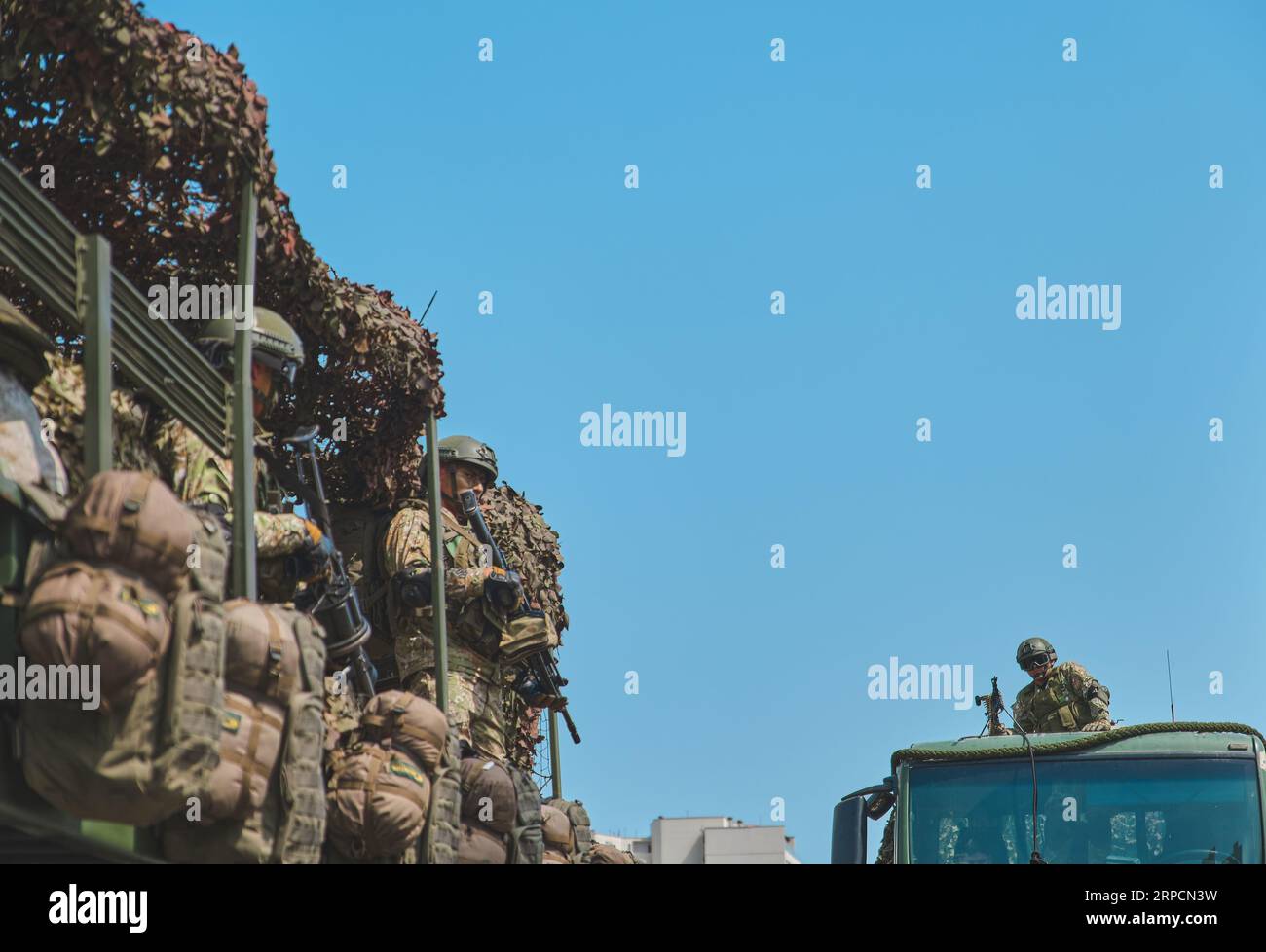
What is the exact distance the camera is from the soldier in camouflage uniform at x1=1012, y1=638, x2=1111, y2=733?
39.7 ft

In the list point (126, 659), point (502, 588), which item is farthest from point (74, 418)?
point (502, 588)

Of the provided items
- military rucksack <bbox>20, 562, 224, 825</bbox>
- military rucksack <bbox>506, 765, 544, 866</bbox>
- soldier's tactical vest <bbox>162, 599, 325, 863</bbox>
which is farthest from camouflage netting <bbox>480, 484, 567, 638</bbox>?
military rucksack <bbox>20, 562, 224, 825</bbox>

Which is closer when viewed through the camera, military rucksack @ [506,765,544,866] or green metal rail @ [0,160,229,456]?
green metal rail @ [0,160,229,456]

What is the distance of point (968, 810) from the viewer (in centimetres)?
976

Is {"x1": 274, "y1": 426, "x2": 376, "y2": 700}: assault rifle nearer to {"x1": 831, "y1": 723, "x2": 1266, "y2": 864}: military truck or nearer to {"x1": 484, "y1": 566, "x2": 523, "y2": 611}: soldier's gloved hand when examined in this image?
{"x1": 484, "y1": 566, "x2": 523, "y2": 611}: soldier's gloved hand

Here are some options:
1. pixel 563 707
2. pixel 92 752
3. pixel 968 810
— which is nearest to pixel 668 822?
pixel 563 707

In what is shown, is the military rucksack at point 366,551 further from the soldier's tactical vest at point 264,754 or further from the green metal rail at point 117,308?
the soldier's tactical vest at point 264,754

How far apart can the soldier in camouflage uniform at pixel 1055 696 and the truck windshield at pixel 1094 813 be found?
→ 2.02 metres

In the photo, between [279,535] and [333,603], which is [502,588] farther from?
[279,535]

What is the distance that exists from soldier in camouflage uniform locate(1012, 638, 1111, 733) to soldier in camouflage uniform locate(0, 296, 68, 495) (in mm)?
6875

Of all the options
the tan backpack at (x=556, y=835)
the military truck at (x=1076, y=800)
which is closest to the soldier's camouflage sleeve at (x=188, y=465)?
the military truck at (x=1076, y=800)

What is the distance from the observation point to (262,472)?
996 centimetres

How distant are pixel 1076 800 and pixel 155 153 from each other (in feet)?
19.0
